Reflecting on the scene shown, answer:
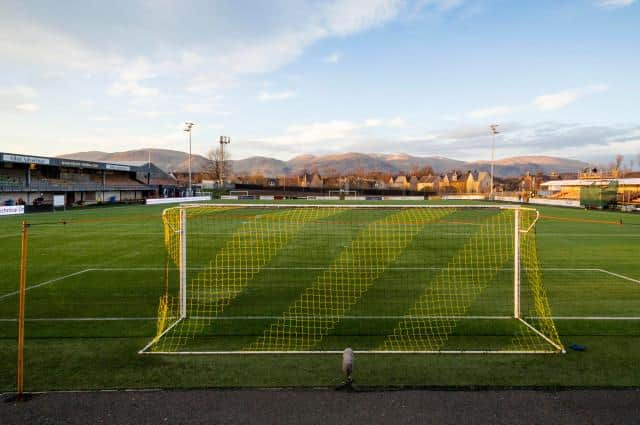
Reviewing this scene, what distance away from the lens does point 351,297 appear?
9758mm

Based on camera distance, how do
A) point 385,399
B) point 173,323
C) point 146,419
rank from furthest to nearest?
point 173,323
point 385,399
point 146,419

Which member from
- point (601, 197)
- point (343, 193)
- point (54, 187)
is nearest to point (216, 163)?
point (343, 193)

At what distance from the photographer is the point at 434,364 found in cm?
586

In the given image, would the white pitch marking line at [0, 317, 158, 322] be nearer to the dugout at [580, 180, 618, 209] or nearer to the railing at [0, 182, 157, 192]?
the railing at [0, 182, 157, 192]

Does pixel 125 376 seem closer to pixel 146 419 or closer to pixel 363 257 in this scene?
pixel 146 419

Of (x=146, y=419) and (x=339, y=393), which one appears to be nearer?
(x=146, y=419)

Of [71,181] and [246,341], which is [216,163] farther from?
[246,341]

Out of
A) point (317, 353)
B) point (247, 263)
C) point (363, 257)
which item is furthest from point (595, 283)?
point (247, 263)

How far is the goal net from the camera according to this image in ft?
22.3

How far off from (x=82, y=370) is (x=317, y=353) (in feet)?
9.92

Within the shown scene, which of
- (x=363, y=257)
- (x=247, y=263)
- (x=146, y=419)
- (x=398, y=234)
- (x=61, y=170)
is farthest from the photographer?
(x=61, y=170)

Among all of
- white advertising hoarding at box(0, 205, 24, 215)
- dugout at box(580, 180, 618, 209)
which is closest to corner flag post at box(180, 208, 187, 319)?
white advertising hoarding at box(0, 205, 24, 215)

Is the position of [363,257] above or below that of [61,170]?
below

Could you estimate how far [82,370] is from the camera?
5.63m
